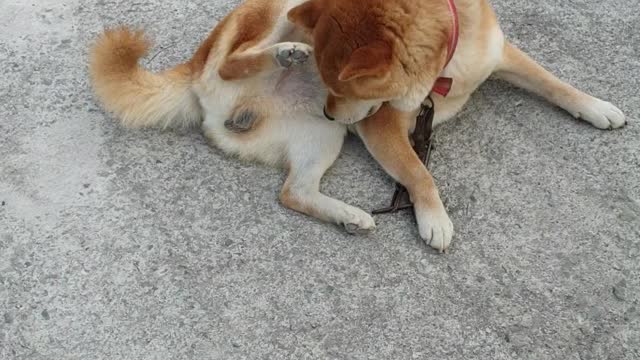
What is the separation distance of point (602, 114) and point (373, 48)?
106cm

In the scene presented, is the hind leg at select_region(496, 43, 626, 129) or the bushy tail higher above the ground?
the bushy tail

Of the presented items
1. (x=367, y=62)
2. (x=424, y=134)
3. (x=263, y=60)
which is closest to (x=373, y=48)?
(x=367, y=62)

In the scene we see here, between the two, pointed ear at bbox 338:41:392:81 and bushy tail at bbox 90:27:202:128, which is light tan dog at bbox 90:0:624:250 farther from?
pointed ear at bbox 338:41:392:81

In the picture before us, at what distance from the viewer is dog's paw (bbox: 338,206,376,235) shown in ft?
7.47

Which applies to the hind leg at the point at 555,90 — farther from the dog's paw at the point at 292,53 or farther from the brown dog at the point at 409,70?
the dog's paw at the point at 292,53

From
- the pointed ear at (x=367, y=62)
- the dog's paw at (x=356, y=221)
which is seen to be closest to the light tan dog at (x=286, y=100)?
the dog's paw at (x=356, y=221)

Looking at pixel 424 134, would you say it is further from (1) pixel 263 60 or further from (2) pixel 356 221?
(1) pixel 263 60

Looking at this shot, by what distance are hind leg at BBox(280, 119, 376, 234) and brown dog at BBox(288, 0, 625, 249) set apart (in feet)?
0.43

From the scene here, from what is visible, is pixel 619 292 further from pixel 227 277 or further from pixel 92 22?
pixel 92 22

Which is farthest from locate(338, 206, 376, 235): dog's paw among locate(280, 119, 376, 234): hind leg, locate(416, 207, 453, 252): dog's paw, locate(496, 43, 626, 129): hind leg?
locate(496, 43, 626, 129): hind leg

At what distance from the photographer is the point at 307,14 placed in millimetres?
2180

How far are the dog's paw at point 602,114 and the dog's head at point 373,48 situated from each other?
69 cm

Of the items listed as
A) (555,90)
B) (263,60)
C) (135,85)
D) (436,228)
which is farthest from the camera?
(555,90)

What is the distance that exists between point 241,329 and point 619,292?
115 cm
